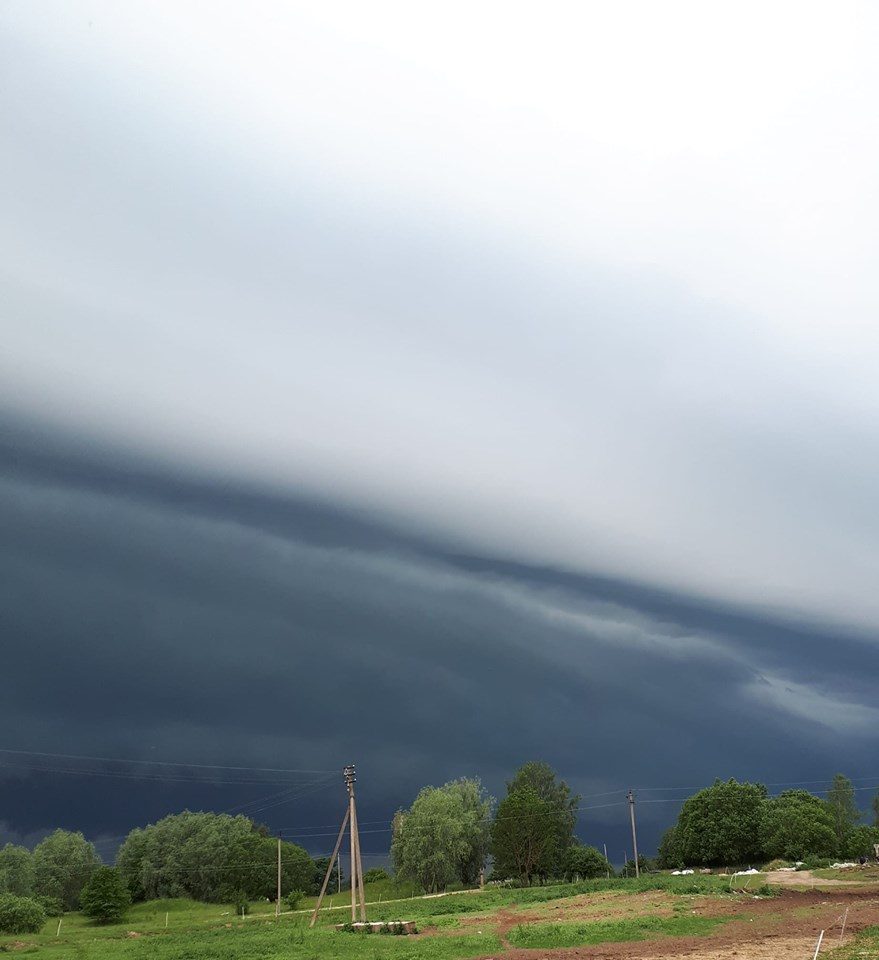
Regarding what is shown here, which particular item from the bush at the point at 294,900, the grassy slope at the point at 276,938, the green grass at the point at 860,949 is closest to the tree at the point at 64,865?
the grassy slope at the point at 276,938

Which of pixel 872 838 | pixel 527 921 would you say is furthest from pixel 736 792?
pixel 527 921

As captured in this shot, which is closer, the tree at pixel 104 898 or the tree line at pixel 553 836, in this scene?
the tree at pixel 104 898

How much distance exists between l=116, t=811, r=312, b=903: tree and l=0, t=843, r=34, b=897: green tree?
538 inches

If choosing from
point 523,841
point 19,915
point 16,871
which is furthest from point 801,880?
point 16,871

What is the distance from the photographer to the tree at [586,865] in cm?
13188

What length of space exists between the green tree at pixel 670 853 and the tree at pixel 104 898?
78063 millimetres

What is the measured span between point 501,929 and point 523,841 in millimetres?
73935

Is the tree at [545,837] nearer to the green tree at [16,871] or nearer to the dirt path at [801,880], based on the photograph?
the dirt path at [801,880]

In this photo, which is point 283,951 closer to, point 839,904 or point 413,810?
point 839,904

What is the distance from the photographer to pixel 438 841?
120 metres

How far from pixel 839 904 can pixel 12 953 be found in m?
56.8

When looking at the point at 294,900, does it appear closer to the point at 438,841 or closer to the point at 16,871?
the point at 438,841

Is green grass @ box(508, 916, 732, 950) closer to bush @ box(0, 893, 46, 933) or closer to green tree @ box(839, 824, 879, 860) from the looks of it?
bush @ box(0, 893, 46, 933)

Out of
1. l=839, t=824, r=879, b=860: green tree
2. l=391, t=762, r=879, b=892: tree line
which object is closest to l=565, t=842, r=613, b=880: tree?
l=391, t=762, r=879, b=892: tree line
